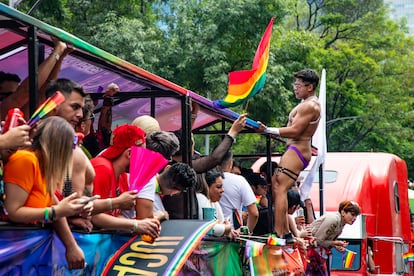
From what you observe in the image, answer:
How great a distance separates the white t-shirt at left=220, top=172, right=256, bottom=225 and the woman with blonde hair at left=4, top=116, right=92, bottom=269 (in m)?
4.56

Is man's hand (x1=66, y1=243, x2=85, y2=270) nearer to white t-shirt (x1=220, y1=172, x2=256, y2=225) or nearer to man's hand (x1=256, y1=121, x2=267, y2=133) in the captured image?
white t-shirt (x1=220, y1=172, x2=256, y2=225)

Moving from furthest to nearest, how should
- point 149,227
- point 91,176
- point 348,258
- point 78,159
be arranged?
point 348,258, point 149,227, point 91,176, point 78,159

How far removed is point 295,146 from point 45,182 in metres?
6.23

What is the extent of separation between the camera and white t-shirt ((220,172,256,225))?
32.5 ft

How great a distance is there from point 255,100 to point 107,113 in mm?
16864


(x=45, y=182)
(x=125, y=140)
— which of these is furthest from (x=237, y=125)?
(x=45, y=182)

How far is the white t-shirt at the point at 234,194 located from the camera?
9.91 m

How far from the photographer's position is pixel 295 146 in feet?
36.5

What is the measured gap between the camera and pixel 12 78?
21.6ft

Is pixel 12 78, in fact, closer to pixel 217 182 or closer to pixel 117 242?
pixel 117 242

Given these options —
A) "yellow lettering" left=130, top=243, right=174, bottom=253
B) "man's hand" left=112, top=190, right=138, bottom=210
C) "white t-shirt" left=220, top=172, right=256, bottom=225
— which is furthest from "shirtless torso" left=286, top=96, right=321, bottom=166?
"man's hand" left=112, top=190, right=138, bottom=210

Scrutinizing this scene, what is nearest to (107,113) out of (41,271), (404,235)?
(41,271)

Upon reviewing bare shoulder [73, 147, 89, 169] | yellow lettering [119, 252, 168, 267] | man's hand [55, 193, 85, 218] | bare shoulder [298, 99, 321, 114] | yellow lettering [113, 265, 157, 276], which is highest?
bare shoulder [298, 99, 321, 114]

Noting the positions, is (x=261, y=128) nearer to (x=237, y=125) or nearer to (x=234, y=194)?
(x=234, y=194)
